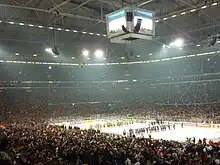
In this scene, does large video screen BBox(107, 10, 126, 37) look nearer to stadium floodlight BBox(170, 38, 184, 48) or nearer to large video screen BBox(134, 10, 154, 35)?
large video screen BBox(134, 10, 154, 35)

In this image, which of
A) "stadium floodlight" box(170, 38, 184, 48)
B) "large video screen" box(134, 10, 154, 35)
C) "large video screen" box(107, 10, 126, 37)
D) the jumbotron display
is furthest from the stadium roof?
"large video screen" box(107, 10, 126, 37)

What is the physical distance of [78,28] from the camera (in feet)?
120

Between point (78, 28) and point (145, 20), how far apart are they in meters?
23.0

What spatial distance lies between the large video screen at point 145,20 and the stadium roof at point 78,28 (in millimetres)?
9670

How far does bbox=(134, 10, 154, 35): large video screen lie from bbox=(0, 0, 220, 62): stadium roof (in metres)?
9.67

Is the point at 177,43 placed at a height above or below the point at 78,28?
below

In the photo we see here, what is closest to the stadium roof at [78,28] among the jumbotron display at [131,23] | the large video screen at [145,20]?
the large video screen at [145,20]

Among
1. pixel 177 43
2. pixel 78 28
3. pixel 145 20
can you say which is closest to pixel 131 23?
pixel 145 20

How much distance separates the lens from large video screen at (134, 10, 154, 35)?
1427cm

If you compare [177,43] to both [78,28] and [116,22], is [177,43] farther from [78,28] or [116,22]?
[116,22]

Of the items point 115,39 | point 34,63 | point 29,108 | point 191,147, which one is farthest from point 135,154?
point 34,63

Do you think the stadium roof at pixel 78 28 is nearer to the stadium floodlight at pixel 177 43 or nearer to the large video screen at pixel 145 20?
the stadium floodlight at pixel 177 43

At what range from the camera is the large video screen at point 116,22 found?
1434 cm

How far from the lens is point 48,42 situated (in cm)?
4022
